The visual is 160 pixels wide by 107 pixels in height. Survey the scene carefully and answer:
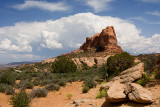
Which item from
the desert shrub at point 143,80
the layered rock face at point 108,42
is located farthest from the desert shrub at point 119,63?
the layered rock face at point 108,42

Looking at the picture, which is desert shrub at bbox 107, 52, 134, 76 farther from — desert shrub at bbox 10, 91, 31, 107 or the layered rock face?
the layered rock face

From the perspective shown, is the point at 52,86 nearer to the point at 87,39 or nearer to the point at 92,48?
the point at 92,48

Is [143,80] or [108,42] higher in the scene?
[108,42]

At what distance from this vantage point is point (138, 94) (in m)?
7.04

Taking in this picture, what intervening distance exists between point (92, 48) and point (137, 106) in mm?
71354

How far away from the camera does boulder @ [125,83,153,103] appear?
6.84 metres

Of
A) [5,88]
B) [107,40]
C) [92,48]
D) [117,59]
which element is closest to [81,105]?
[5,88]

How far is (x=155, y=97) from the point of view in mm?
7480

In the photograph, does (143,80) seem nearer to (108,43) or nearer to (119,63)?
(119,63)

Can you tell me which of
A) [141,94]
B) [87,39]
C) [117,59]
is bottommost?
[141,94]

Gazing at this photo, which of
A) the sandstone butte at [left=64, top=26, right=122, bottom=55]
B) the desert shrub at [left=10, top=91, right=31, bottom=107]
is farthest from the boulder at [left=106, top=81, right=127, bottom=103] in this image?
the sandstone butte at [left=64, top=26, right=122, bottom=55]

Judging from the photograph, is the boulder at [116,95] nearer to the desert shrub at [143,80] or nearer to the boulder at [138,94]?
the boulder at [138,94]

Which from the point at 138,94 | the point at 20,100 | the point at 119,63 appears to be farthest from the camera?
the point at 119,63

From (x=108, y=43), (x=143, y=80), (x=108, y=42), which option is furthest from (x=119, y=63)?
(x=108, y=42)
